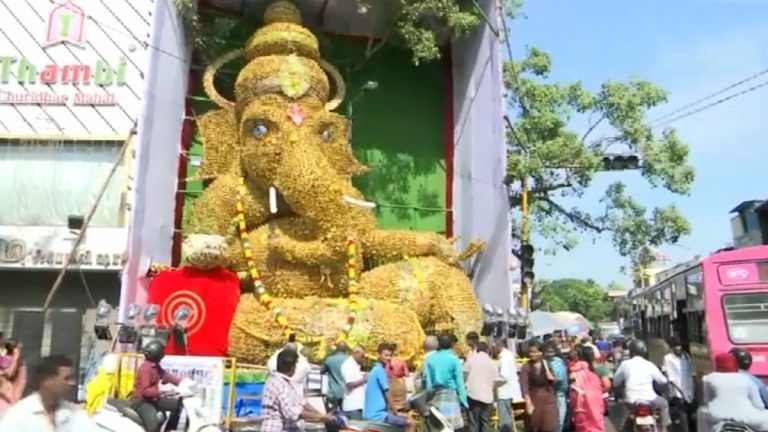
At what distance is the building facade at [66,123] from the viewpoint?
13.9 meters

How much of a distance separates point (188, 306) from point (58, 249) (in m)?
4.48

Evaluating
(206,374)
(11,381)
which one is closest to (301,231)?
(206,374)

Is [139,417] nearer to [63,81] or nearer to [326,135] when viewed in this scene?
[326,135]

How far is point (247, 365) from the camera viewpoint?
9.58m

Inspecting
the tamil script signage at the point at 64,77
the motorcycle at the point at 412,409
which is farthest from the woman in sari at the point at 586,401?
the tamil script signage at the point at 64,77

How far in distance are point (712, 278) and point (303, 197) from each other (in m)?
5.04

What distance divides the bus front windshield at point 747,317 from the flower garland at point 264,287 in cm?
443

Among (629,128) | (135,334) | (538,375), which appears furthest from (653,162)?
(135,334)

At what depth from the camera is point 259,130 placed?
10531 millimetres

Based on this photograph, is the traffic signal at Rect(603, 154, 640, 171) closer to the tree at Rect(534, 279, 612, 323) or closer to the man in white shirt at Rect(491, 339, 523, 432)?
the man in white shirt at Rect(491, 339, 523, 432)

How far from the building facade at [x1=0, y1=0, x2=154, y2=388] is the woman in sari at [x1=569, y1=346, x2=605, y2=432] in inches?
351

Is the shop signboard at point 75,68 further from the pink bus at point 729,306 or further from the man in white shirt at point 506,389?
the pink bus at point 729,306

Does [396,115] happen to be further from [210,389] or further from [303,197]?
[210,389]

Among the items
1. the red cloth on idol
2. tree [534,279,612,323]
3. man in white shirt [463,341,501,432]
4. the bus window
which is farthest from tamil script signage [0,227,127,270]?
tree [534,279,612,323]
